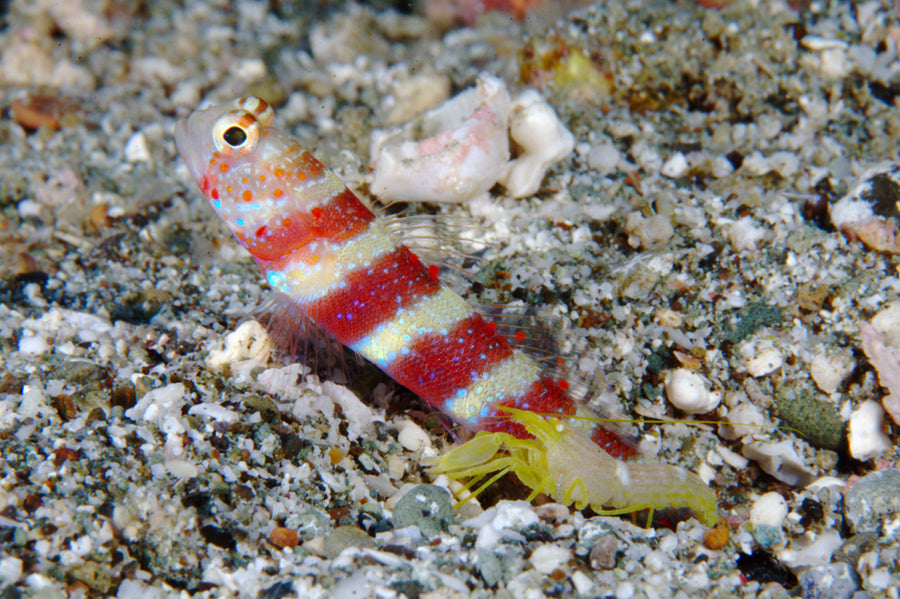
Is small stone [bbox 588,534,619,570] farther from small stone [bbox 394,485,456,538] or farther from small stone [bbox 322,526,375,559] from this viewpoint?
small stone [bbox 322,526,375,559]

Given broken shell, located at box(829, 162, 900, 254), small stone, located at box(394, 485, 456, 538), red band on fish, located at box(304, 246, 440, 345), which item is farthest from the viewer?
broken shell, located at box(829, 162, 900, 254)

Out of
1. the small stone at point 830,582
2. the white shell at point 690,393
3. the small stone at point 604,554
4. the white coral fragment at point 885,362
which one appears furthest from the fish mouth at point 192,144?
the white coral fragment at point 885,362

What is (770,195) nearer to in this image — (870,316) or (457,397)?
(870,316)

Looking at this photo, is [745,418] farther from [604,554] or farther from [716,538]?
[604,554]

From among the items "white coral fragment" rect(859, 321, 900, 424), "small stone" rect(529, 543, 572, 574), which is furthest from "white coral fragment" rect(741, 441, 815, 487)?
"small stone" rect(529, 543, 572, 574)

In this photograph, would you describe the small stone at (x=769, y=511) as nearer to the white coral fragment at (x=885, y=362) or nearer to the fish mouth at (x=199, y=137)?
the white coral fragment at (x=885, y=362)
